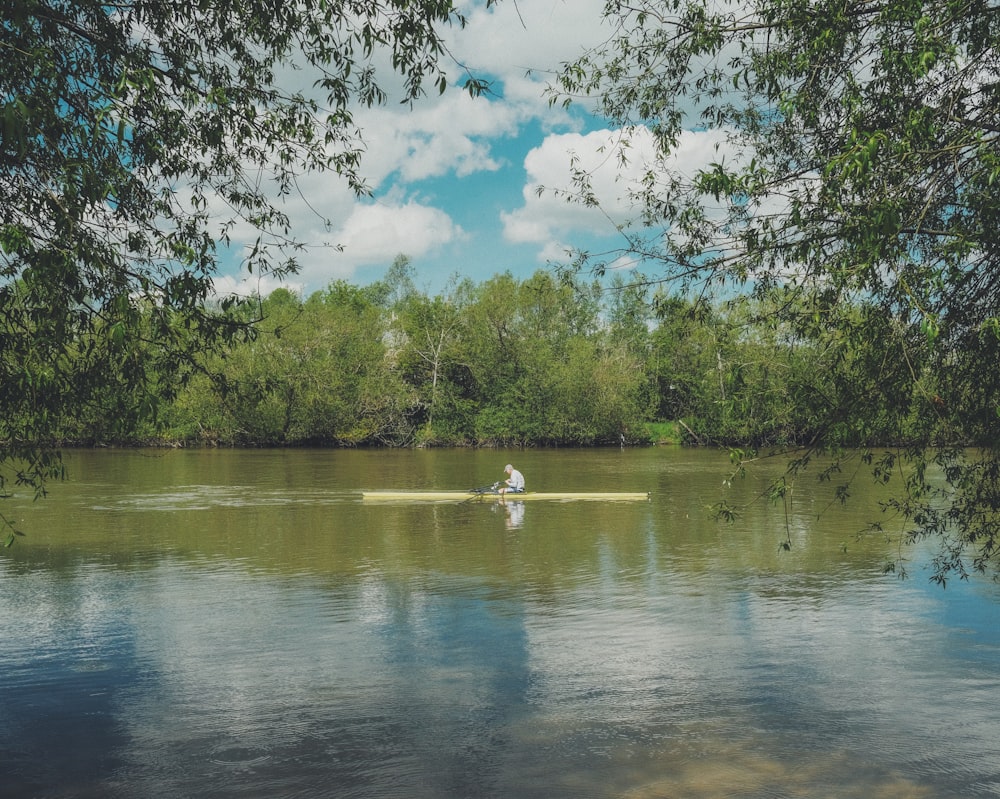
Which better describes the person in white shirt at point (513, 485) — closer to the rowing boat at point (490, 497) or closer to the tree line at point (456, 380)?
the rowing boat at point (490, 497)

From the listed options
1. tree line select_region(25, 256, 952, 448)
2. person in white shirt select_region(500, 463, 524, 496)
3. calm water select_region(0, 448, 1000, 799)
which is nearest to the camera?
calm water select_region(0, 448, 1000, 799)

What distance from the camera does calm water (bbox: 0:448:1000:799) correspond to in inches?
296

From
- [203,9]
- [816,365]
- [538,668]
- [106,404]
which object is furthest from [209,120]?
[538,668]

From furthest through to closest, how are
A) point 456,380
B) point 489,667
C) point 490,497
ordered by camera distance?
point 456,380 < point 490,497 < point 489,667

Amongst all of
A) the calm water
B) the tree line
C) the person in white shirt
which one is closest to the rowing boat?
the person in white shirt

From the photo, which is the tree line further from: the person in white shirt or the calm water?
the calm water

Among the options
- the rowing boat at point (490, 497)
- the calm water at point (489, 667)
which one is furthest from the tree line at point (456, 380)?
the calm water at point (489, 667)

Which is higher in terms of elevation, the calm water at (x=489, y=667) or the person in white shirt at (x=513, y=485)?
the person in white shirt at (x=513, y=485)

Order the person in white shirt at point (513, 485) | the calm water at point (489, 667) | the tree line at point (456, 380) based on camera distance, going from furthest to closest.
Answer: the tree line at point (456, 380), the person in white shirt at point (513, 485), the calm water at point (489, 667)

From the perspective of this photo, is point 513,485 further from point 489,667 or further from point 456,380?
point 456,380

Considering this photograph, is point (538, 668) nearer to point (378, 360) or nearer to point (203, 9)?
point (203, 9)

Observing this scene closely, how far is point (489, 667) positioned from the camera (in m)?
10.3

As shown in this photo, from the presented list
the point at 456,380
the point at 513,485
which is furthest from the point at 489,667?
the point at 456,380

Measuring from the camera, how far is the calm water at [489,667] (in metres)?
7.52
